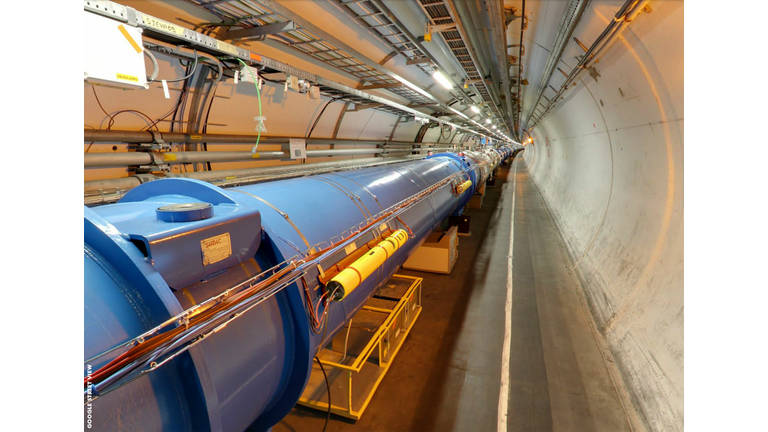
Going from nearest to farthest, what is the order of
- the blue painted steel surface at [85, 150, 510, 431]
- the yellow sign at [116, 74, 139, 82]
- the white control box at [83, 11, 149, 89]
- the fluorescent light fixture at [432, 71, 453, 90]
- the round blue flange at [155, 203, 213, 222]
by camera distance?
the blue painted steel surface at [85, 150, 510, 431] → the round blue flange at [155, 203, 213, 222] → the white control box at [83, 11, 149, 89] → the yellow sign at [116, 74, 139, 82] → the fluorescent light fixture at [432, 71, 453, 90]

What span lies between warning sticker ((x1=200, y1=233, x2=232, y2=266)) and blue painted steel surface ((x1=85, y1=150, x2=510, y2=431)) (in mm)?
13

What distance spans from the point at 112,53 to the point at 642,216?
5.28 m

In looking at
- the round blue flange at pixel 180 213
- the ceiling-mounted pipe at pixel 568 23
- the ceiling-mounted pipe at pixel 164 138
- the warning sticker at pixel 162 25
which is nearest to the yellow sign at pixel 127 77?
the warning sticker at pixel 162 25

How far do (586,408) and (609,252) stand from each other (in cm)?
273

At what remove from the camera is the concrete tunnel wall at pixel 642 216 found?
3.13 m

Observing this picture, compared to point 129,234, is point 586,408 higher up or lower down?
lower down

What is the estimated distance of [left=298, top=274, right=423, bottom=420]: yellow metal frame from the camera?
3182 millimetres

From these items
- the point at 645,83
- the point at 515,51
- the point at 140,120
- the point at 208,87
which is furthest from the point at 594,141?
the point at 140,120

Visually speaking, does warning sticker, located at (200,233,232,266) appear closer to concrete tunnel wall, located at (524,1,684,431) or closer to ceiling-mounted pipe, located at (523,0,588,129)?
concrete tunnel wall, located at (524,1,684,431)

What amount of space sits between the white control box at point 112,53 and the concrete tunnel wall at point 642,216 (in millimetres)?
3831

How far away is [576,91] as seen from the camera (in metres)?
6.70

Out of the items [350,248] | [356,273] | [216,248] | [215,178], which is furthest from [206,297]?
[215,178]

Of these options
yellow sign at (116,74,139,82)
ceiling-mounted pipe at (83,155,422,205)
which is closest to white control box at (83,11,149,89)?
yellow sign at (116,74,139,82)
